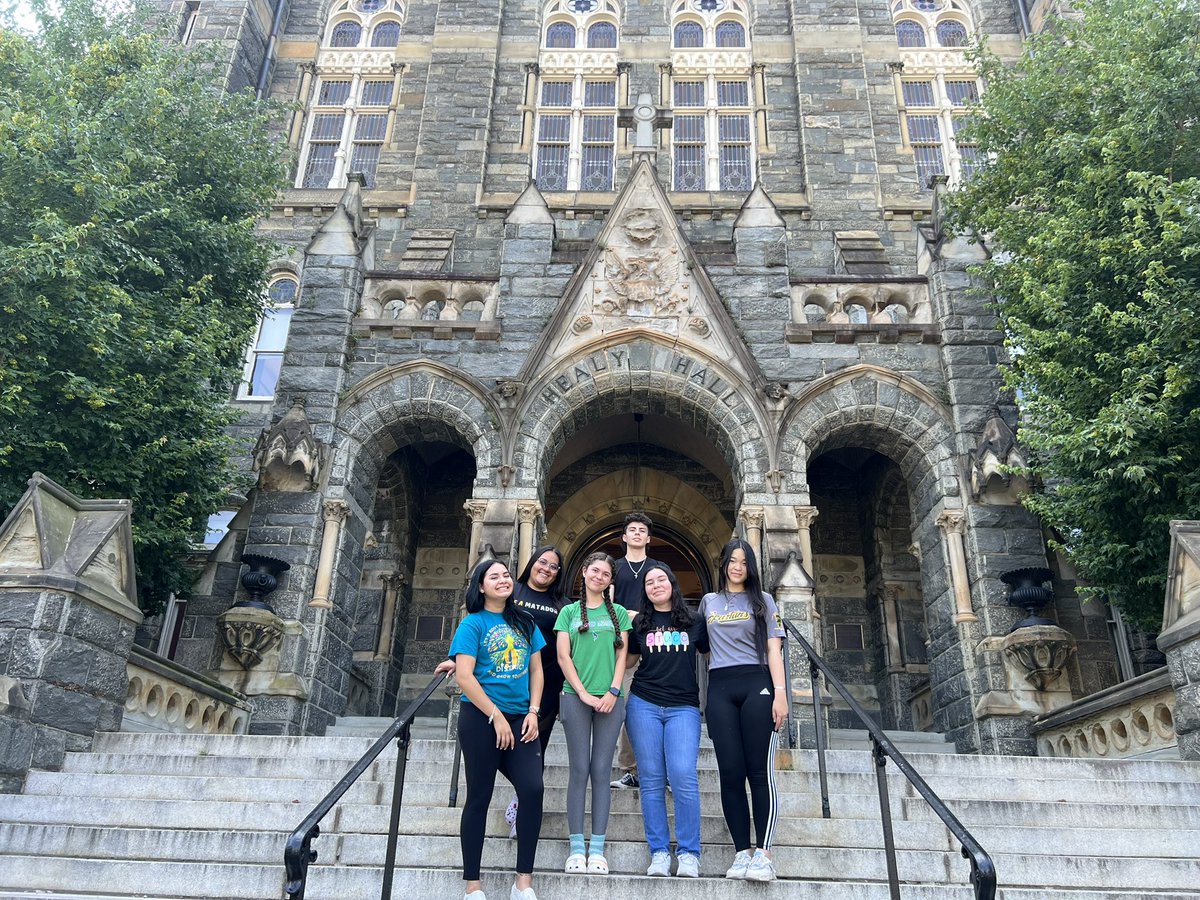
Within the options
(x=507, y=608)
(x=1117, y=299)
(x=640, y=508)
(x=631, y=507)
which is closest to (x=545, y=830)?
(x=507, y=608)

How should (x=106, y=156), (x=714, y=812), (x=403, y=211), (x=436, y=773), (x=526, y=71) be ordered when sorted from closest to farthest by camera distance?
(x=714, y=812) → (x=436, y=773) → (x=106, y=156) → (x=403, y=211) → (x=526, y=71)

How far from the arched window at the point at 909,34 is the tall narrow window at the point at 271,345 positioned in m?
13.2

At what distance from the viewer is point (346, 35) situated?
724 inches

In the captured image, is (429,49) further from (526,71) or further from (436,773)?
(436,773)

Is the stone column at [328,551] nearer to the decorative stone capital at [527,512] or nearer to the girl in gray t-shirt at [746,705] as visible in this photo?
the decorative stone capital at [527,512]

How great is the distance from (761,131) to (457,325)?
8.42 meters

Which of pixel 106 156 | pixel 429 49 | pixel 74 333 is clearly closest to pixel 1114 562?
pixel 74 333

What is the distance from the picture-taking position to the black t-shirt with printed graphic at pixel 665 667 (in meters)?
4.58

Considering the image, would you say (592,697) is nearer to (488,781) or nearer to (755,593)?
(488,781)

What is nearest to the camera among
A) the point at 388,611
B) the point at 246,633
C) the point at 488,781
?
the point at 488,781

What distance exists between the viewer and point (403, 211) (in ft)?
50.2

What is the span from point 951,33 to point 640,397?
41.1 ft

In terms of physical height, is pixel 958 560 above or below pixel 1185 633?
above

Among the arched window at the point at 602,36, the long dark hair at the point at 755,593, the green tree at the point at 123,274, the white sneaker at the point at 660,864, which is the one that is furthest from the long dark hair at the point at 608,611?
the arched window at the point at 602,36
